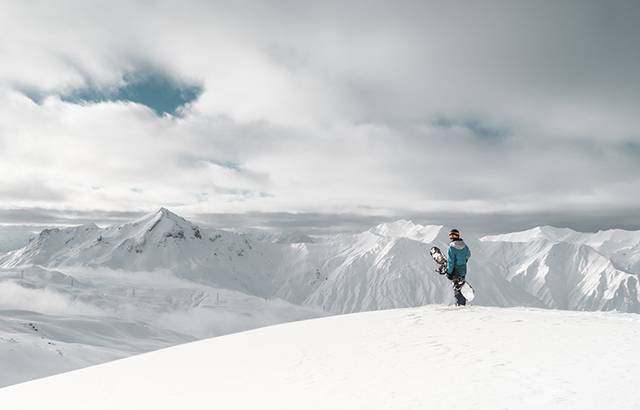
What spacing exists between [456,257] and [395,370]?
8.81 metres

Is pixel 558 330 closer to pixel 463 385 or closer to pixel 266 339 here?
pixel 463 385

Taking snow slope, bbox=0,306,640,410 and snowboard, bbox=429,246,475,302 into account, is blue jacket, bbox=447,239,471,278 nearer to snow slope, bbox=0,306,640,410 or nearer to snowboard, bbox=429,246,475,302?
snowboard, bbox=429,246,475,302

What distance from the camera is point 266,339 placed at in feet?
45.5

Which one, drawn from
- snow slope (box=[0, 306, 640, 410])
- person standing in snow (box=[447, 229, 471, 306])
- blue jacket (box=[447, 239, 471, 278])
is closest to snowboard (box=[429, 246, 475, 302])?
person standing in snow (box=[447, 229, 471, 306])

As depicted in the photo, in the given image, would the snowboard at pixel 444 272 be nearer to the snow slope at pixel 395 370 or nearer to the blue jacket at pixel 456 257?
the blue jacket at pixel 456 257

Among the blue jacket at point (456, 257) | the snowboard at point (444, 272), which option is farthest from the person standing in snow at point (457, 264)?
the snowboard at point (444, 272)

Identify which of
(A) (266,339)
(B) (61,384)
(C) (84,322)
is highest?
(A) (266,339)

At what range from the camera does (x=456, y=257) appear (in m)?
16.7

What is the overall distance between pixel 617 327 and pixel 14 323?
553 feet

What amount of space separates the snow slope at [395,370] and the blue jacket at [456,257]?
2.32m

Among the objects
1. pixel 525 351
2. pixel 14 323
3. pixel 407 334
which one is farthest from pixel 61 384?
pixel 14 323

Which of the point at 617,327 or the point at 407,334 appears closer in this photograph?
the point at 617,327

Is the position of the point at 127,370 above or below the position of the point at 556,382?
below

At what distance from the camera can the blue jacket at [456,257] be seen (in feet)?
54.6
